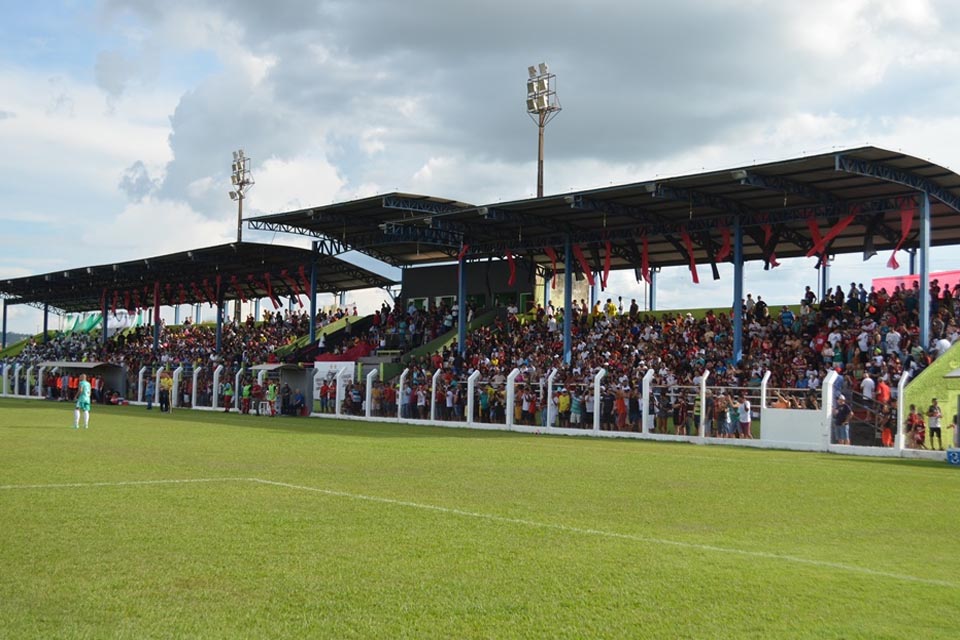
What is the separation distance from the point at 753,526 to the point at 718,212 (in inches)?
1023

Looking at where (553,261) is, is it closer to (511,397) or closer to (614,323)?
(614,323)

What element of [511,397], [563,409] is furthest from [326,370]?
[563,409]

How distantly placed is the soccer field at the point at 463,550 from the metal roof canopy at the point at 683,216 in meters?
13.9

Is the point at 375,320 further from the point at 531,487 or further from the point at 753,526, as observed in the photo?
the point at 753,526

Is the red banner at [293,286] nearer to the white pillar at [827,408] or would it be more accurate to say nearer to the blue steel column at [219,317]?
the blue steel column at [219,317]

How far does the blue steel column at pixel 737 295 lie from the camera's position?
1303 inches

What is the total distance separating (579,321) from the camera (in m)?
42.4

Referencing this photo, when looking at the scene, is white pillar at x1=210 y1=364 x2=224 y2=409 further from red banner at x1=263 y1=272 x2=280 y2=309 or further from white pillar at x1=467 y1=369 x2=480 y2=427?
white pillar at x1=467 y1=369 x2=480 y2=427

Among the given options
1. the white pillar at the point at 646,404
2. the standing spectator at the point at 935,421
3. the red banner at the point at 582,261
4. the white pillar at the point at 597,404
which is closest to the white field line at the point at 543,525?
the standing spectator at the point at 935,421

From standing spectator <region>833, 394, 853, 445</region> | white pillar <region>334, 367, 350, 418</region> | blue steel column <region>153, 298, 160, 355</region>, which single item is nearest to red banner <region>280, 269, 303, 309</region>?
blue steel column <region>153, 298, 160, 355</region>

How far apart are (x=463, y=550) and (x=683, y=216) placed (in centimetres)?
3001

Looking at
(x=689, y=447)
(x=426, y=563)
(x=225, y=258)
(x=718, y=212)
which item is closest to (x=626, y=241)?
(x=718, y=212)

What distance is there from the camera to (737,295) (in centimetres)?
3391

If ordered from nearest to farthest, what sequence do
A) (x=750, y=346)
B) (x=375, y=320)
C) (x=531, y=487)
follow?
(x=531, y=487) < (x=750, y=346) < (x=375, y=320)
